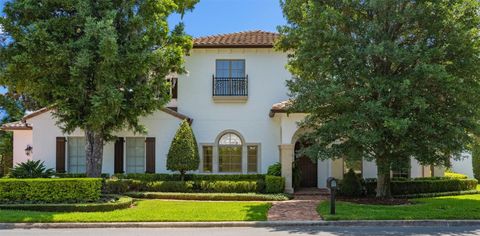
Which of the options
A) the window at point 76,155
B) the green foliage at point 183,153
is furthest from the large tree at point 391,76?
the window at point 76,155

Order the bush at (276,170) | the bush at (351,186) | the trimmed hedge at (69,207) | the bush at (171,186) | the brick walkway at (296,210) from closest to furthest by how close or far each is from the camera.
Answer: the brick walkway at (296,210) → the trimmed hedge at (69,207) → the bush at (351,186) → the bush at (171,186) → the bush at (276,170)

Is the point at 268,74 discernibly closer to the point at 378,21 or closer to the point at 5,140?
the point at 378,21

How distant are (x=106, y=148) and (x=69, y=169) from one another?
2042 millimetres

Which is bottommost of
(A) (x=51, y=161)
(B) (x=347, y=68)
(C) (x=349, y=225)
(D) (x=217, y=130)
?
(C) (x=349, y=225)

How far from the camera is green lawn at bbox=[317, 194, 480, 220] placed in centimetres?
1386

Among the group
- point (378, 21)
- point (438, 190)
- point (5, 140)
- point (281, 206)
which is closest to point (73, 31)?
point (281, 206)

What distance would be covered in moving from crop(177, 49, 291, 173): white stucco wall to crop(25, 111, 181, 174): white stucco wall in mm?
1340

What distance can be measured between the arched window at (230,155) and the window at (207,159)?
402mm

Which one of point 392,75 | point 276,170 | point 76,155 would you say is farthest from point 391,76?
point 76,155

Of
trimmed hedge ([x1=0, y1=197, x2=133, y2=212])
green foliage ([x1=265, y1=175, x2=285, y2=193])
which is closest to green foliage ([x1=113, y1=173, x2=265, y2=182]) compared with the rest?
green foliage ([x1=265, y1=175, x2=285, y2=193])

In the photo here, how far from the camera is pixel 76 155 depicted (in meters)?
23.9

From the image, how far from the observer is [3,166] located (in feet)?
106

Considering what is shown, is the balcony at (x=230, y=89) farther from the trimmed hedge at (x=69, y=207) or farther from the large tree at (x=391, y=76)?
the trimmed hedge at (x=69, y=207)

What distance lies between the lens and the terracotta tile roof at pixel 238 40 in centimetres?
2416
